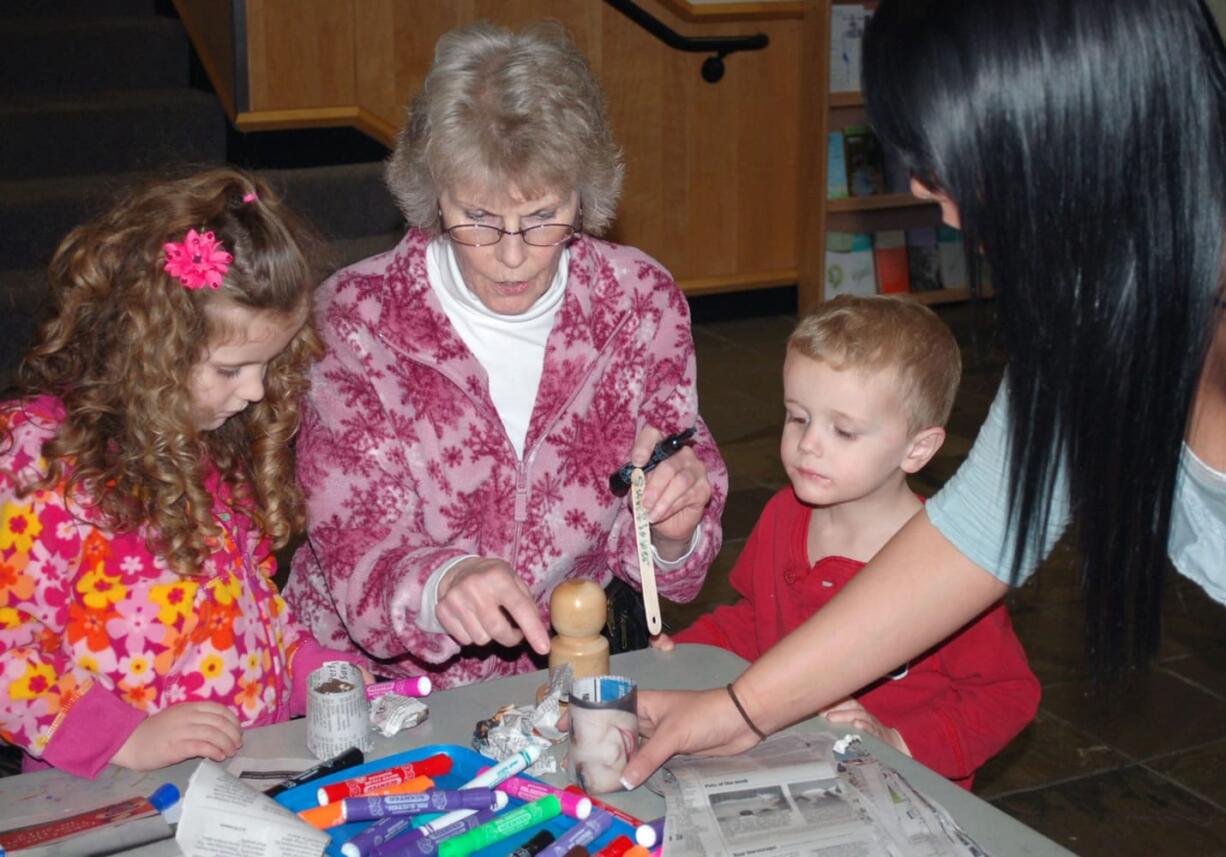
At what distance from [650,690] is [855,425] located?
0.49 meters

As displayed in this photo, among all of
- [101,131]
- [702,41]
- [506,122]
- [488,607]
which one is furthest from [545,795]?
[702,41]

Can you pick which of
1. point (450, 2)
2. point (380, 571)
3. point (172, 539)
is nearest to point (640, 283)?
point (380, 571)

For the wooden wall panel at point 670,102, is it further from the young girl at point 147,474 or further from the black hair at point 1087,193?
the black hair at point 1087,193

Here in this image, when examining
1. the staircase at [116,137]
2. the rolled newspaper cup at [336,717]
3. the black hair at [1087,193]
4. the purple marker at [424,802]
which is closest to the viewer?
the black hair at [1087,193]

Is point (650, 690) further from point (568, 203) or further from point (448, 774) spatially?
point (568, 203)

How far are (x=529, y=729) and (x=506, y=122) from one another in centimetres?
80

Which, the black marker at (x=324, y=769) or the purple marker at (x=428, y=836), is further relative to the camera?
the black marker at (x=324, y=769)

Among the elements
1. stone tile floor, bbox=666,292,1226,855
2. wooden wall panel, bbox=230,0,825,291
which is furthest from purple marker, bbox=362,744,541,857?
wooden wall panel, bbox=230,0,825,291

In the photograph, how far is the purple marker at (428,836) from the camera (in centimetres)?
132

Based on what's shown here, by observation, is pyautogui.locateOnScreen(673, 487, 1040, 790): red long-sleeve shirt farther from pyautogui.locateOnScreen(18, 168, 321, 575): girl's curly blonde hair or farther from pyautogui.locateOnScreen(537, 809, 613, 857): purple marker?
pyautogui.locateOnScreen(18, 168, 321, 575): girl's curly blonde hair

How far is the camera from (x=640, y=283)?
207cm

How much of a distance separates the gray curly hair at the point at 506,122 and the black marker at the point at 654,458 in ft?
1.17

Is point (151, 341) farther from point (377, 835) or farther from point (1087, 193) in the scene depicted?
point (1087, 193)

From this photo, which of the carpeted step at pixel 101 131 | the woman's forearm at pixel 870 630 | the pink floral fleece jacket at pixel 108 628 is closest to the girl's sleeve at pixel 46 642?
the pink floral fleece jacket at pixel 108 628
